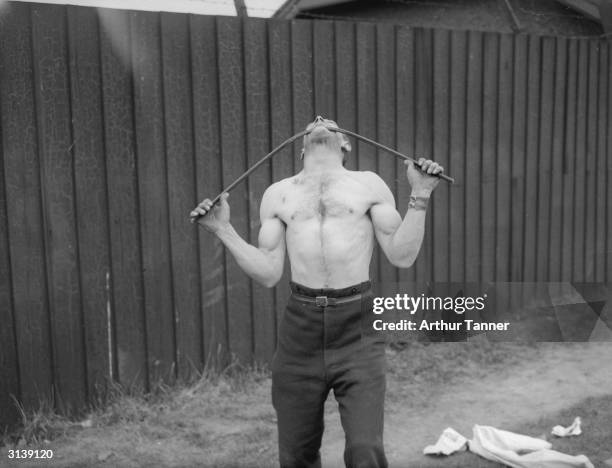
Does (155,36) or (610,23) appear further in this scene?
(610,23)

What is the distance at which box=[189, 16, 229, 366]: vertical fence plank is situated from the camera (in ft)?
17.5

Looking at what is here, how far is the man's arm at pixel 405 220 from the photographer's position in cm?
308

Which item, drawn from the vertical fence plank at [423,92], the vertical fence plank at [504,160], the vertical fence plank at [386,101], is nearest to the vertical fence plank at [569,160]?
the vertical fence plank at [504,160]

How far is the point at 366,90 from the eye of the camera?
6012mm

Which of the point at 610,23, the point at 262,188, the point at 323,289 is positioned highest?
the point at 610,23

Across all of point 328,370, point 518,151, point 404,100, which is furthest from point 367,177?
point 518,151

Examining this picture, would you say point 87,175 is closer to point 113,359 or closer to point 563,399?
point 113,359

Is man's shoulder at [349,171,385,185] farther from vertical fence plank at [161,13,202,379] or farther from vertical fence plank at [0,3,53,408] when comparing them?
vertical fence plank at [0,3,53,408]

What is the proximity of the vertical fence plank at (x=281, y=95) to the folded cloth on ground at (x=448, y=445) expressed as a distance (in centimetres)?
194

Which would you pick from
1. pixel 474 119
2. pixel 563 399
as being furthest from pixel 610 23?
pixel 563 399

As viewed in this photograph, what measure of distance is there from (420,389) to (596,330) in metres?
2.47

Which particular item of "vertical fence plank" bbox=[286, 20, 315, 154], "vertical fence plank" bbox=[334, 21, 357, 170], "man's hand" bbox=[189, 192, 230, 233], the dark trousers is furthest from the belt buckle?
"vertical fence plank" bbox=[334, 21, 357, 170]

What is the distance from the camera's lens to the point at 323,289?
3297 millimetres

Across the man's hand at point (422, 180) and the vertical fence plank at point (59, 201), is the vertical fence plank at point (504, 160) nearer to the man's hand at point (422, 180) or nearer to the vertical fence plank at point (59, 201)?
the man's hand at point (422, 180)
